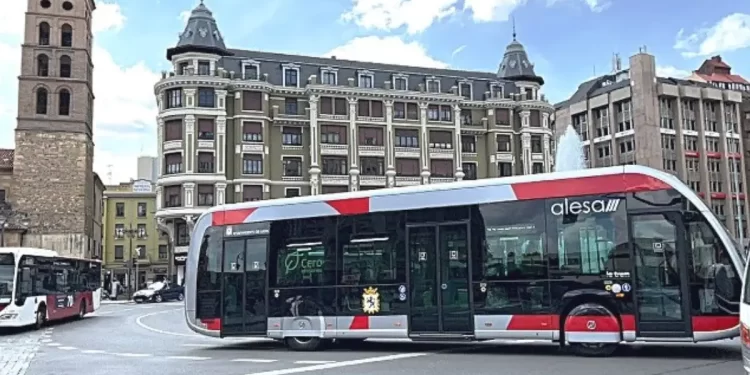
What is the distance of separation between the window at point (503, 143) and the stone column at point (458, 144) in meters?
3.51

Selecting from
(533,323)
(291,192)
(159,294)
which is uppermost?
(291,192)

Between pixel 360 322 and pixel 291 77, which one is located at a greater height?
pixel 291 77

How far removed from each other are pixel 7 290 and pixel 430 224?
48.0 feet

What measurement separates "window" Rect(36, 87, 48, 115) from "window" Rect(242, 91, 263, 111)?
15.4 m

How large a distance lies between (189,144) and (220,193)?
4.12 m

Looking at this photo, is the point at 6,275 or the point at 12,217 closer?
the point at 6,275

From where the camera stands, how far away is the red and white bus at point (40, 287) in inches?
844

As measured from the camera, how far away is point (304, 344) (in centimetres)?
1438

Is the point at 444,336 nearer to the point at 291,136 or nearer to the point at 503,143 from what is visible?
the point at 291,136

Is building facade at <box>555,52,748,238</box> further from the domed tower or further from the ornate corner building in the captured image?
the domed tower

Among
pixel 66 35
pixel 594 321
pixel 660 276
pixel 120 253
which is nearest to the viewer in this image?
pixel 660 276

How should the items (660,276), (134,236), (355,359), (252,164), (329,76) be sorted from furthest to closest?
1. (134,236)
2. (329,76)
3. (252,164)
4. (355,359)
5. (660,276)

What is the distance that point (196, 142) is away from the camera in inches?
2007

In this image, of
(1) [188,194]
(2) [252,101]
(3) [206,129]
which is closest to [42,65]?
(3) [206,129]
